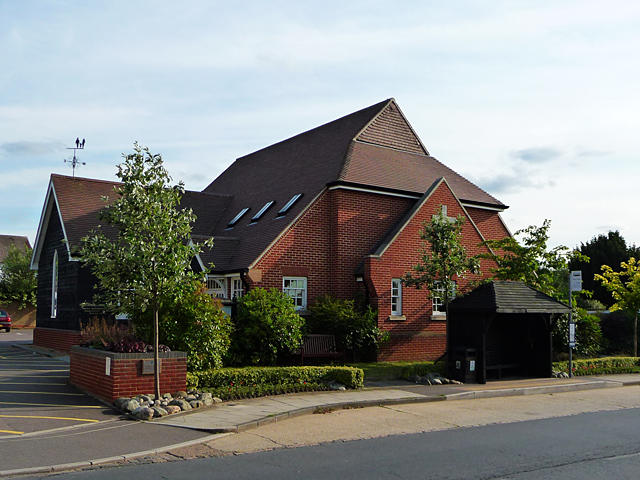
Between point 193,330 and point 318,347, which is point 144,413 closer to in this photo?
point 193,330

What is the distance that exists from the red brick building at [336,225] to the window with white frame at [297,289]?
4 cm

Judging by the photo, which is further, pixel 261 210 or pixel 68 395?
pixel 261 210

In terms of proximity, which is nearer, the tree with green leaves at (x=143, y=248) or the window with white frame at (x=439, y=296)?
the tree with green leaves at (x=143, y=248)

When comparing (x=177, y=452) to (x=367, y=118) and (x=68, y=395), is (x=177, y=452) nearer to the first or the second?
(x=68, y=395)

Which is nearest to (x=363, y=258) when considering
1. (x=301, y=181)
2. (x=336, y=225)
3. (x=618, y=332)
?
(x=336, y=225)

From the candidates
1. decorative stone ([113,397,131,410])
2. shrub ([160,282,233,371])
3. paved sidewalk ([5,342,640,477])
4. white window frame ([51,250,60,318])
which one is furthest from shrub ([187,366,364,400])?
white window frame ([51,250,60,318])

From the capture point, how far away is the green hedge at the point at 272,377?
1384 cm

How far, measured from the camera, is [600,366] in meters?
20.6

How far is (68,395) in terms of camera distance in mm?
13602

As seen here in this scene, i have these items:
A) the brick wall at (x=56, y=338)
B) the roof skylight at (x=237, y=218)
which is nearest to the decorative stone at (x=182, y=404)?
the brick wall at (x=56, y=338)

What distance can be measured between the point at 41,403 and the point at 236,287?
9439 millimetres

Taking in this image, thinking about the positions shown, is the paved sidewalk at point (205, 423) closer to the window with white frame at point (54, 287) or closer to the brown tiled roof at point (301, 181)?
the brown tiled roof at point (301, 181)

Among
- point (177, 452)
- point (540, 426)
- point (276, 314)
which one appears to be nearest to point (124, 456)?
point (177, 452)

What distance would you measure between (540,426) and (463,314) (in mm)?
6411
